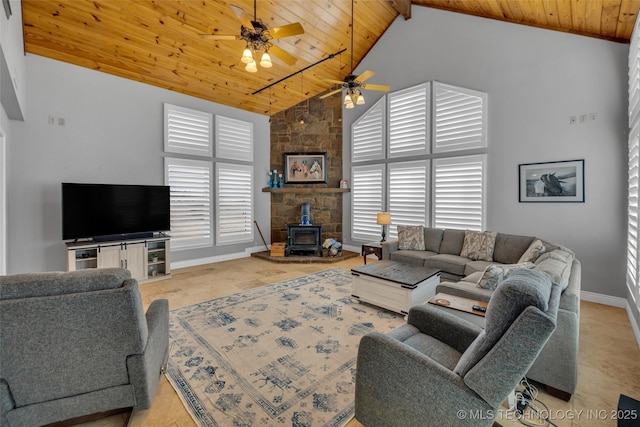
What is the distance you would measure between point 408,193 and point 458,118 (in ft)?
5.68

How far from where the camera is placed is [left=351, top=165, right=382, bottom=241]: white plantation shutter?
21.7ft

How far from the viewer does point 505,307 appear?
123cm

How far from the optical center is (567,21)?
3.94 metres

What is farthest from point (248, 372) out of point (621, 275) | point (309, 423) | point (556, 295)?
point (621, 275)

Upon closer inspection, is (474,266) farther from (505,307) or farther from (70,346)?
(70,346)

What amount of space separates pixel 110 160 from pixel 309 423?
5354 mm

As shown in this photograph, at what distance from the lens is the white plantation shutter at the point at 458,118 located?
503cm

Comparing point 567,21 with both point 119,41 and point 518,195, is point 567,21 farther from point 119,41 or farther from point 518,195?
point 119,41

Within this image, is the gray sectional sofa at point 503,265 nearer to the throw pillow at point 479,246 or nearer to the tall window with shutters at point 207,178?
the throw pillow at point 479,246

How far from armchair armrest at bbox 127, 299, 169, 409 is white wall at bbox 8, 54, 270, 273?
147 inches

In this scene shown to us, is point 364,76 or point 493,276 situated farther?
point 364,76

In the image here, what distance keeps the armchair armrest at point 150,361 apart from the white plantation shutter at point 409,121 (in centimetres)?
540

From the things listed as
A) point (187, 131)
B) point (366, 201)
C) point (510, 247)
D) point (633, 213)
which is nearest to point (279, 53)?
point (187, 131)

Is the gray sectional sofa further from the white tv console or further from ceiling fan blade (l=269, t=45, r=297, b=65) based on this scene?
the white tv console
